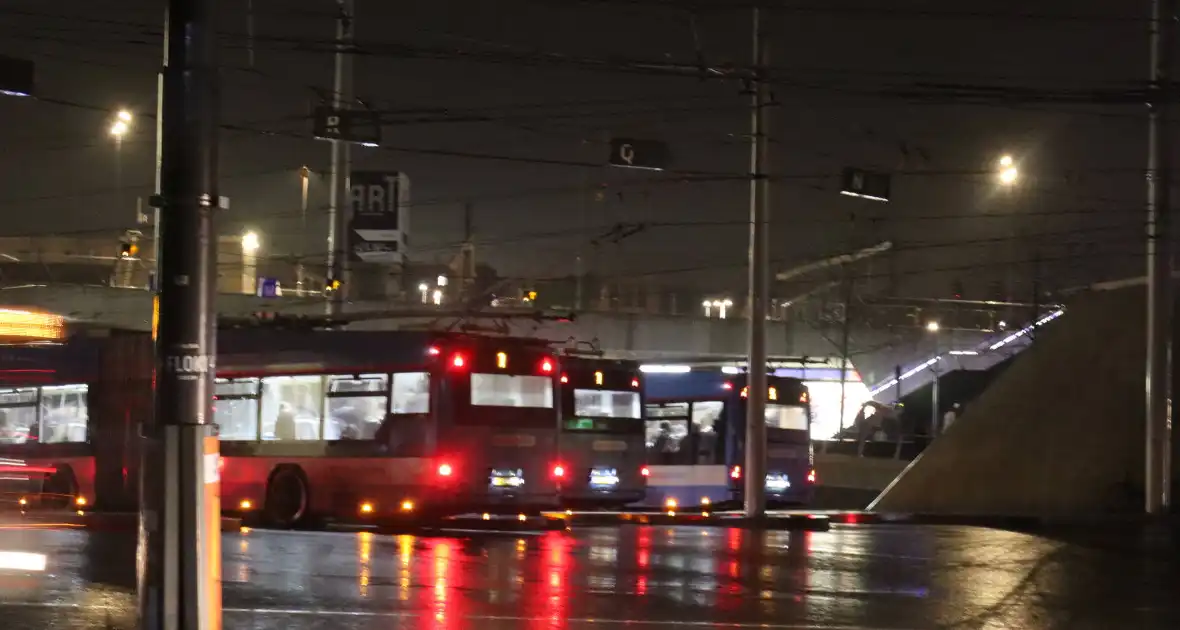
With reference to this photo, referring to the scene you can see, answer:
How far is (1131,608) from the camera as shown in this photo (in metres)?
12.9

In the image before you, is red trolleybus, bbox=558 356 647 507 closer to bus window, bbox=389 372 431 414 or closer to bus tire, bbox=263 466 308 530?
bus tire, bbox=263 466 308 530

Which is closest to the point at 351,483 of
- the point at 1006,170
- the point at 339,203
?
the point at 339,203

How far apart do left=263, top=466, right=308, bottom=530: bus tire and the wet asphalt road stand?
1.89 meters

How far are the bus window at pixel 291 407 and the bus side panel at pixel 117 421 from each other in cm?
377

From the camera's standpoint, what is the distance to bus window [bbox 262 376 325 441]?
20.1 metres

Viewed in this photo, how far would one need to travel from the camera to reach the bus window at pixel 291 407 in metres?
20.1

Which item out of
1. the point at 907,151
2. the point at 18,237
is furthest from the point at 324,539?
the point at 18,237

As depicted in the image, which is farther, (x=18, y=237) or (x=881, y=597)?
(x=18, y=237)

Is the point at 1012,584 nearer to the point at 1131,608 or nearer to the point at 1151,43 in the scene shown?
the point at 1131,608

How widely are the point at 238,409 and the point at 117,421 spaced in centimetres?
357

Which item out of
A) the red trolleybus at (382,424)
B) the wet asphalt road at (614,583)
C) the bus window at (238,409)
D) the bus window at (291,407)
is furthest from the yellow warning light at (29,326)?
the wet asphalt road at (614,583)

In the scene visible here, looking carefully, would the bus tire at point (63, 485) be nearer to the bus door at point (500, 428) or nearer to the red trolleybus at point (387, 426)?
the red trolleybus at point (387, 426)

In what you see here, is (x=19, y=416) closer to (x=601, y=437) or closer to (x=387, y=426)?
(x=387, y=426)

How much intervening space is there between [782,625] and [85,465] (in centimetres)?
1644
